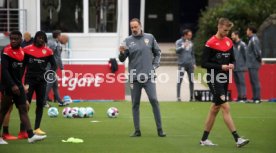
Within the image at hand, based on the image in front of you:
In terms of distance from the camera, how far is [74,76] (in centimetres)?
2250

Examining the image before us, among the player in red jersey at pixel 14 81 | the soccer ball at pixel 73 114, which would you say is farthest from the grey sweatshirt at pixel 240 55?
the player in red jersey at pixel 14 81

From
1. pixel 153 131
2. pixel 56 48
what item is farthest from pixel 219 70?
pixel 56 48

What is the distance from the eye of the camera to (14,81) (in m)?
13.7

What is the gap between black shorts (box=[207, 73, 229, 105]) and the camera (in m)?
13.2

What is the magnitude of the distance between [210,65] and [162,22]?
2712 cm

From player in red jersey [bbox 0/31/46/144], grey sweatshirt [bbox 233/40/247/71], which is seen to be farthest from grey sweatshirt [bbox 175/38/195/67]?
player in red jersey [bbox 0/31/46/144]

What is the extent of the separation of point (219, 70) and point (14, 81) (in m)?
3.55

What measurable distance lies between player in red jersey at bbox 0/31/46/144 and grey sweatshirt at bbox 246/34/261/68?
31.7ft

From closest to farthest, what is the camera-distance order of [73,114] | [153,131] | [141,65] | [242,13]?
[141,65]
[153,131]
[73,114]
[242,13]

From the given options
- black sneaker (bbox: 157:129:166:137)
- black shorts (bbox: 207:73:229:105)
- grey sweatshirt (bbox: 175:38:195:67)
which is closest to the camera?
black shorts (bbox: 207:73:229:105)

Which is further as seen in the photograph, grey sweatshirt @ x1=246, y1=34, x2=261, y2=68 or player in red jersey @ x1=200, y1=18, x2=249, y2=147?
grey sweatshirt @ x1=246, y1=34, x2=261, y2=68

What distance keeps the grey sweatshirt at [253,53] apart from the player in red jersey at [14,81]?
9666 mm

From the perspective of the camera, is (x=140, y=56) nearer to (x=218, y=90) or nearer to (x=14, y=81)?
(x=218, y=90)

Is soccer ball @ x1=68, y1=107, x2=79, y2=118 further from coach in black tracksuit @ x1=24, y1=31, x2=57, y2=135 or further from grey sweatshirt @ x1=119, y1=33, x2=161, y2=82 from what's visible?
grey sweatshirt @ x1=119, y1=33, x2=161, y2=82
